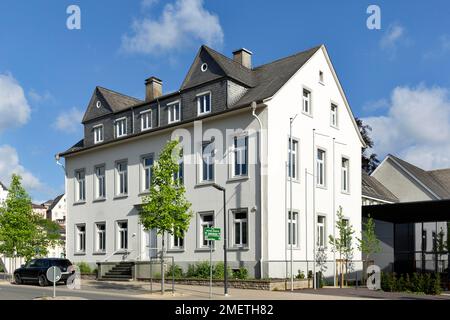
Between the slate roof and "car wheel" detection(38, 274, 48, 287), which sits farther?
the slate roof

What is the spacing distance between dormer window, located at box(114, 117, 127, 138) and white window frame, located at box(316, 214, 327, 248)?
13327 millimetres

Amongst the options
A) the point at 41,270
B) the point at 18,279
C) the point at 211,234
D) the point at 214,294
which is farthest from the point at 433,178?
the point at 18,279

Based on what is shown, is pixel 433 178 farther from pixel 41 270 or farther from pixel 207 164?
pixel 41 270

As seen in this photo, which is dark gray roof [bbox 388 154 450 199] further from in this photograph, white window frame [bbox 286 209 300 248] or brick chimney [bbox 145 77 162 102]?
brick chimney [bbox 145 77 162 102]

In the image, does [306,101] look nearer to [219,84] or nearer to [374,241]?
[219,84]

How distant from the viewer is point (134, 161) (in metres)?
33.1

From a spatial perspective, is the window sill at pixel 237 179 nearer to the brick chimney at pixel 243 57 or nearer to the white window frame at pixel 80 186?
the brick chimney at pixel 243 57

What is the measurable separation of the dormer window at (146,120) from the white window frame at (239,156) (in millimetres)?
7536

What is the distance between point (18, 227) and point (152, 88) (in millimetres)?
12217

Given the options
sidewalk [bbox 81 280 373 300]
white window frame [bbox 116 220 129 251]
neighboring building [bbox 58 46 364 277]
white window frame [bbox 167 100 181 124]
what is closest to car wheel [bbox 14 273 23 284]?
sidewalk [bbox 81 280 373 300]

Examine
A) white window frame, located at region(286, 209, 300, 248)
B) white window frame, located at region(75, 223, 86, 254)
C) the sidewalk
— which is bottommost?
the sidewalk

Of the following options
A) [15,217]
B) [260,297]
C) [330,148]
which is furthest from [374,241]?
[15,217]

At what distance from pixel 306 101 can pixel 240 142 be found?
16.5 feet

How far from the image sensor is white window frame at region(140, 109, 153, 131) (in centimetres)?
3353
